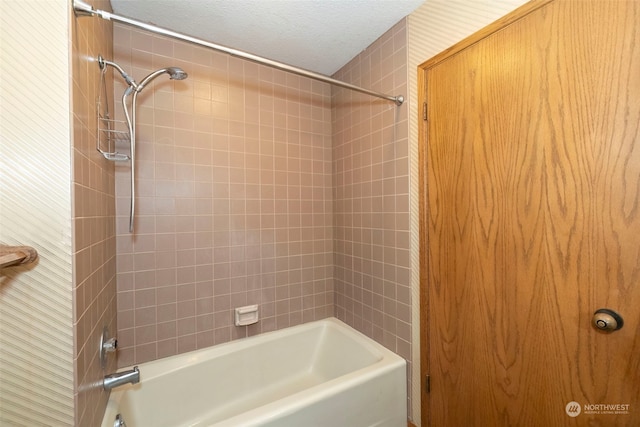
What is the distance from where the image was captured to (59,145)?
27.5 inches

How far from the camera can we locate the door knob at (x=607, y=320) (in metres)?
0.75

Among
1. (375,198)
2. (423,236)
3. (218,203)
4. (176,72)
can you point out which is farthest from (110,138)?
(423,236)

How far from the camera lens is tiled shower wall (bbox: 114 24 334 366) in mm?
1448

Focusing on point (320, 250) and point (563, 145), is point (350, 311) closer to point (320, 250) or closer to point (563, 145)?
point (320, 250)

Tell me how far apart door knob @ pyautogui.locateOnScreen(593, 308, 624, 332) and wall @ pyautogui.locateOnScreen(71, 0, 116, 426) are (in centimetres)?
152

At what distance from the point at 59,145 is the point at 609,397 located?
1.74 meters

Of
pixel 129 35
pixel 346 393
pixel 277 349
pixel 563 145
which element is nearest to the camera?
pixel 563 145

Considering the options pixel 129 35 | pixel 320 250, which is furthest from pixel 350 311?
pixel 129 35

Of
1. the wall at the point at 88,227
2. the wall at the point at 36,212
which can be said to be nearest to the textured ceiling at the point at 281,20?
the wall at the point at 88,227

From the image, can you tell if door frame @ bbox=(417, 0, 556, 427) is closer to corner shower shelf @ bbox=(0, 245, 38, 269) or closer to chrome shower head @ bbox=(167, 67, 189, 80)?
chrome shower head @ bbox=(167, 67, 189, 80)

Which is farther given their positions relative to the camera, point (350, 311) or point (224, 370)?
point (350, 311)

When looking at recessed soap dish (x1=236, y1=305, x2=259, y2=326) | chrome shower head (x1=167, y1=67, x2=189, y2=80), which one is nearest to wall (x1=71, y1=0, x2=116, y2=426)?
chrome shower head (x1=167, y1=67, x2=189, y2=80)

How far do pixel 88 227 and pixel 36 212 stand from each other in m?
0.20

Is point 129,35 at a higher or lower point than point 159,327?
higher
